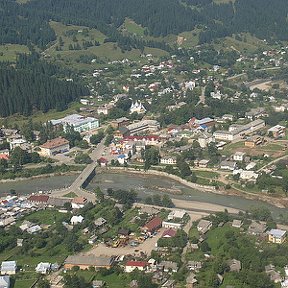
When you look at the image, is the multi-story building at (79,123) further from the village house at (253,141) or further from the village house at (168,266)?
the village house at (168,266)

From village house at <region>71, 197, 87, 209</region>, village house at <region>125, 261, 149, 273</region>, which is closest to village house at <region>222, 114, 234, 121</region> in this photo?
village house at <region>71, 197, 87, 209</region>

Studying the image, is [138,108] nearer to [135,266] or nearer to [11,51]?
[11,51]

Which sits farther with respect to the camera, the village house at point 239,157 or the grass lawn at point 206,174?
the village house at point 239,157

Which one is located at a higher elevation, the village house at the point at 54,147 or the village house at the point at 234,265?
the village house at the point at 234,265

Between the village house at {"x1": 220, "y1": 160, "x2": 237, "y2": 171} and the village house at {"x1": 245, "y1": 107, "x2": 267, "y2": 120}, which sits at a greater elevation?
the village house at {"x1": 220, "y1": 160, "x2": 237, "y2": 171}

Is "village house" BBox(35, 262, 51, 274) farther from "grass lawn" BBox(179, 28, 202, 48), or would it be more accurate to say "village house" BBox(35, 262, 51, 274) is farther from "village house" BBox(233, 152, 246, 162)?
"grass lawn" BBox(179, 28, 202, 48)

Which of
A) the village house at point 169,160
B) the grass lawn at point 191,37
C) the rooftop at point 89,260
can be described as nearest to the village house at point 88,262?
the rooftop at point 89,260
